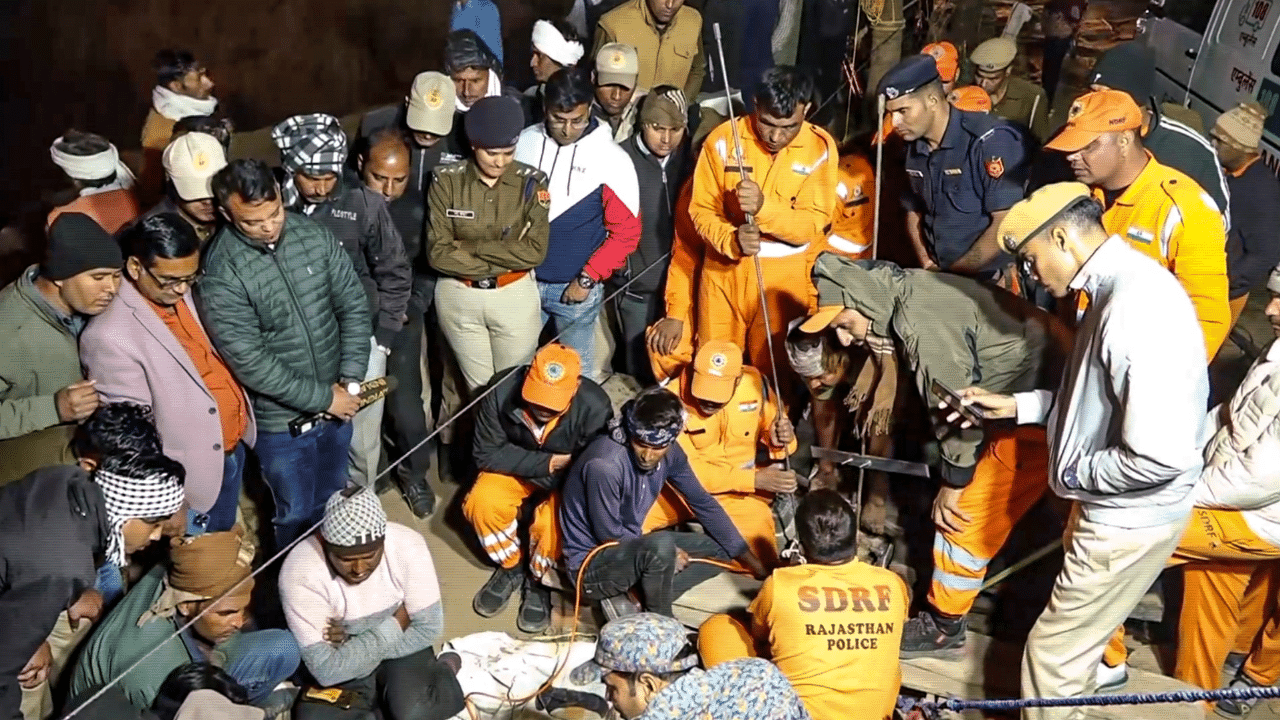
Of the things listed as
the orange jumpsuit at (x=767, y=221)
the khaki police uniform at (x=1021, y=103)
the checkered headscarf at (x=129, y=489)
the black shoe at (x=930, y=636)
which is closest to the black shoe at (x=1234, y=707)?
the black shoe at (x=930, y=636)

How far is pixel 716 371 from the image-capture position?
4305 millimetres

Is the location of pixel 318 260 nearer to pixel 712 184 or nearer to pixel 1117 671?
pixel 712 184

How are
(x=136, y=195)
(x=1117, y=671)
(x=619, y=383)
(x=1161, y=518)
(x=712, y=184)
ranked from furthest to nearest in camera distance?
(x=619, y=383), (x=712, y=184), (x=136, y=195), (x=1117, y=671), (x=1161, y=518)

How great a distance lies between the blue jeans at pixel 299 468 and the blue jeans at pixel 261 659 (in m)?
0.59

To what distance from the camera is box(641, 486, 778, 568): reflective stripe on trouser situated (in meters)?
Result: 4.46

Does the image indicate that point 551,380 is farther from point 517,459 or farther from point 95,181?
point 95,181

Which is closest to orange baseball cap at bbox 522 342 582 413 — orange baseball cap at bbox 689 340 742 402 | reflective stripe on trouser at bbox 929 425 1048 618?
orange baseball cap at bbox 689 340 742 402

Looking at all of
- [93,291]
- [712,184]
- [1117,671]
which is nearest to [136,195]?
[93,291]

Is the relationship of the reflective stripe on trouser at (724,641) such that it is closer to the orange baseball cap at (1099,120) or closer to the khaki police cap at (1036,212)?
A: the khaki police cap at (1036,212)

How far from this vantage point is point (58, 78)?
628cm

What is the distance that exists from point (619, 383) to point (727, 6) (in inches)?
92.4

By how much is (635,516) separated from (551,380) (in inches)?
21.7

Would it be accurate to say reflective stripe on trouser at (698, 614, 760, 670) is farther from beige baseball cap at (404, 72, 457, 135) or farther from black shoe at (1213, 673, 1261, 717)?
beige baseball cap at (404, 72, 457, 135)

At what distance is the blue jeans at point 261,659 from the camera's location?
145 inches
